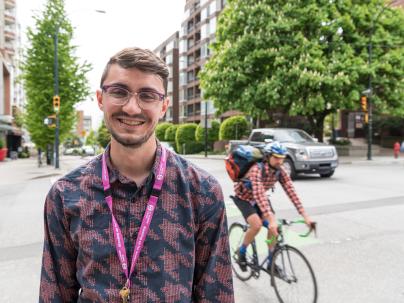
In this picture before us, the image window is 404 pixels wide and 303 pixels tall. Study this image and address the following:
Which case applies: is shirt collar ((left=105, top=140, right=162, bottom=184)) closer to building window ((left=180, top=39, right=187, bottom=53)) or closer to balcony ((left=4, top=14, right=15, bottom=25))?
building window ((left=180, top=39, right=187, bottom=53))

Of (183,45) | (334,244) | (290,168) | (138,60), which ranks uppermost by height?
(183,45)

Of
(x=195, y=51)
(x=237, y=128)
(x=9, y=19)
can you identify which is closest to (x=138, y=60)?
(x=237, y=128)

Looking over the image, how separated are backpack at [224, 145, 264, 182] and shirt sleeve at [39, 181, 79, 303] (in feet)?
9.67

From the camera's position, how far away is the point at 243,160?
14.7ft

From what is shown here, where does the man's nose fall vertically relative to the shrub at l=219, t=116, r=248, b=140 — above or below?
below

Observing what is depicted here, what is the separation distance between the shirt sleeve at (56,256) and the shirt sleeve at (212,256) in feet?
1.79

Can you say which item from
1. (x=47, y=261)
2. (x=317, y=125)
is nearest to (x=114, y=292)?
(x=47, y=261)

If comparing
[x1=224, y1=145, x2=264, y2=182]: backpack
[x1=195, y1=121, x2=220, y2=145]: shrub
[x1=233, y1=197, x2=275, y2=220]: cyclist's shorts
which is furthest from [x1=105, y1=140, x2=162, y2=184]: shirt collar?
[x1=195, y1=121, x2=220, y2=145]: shrub

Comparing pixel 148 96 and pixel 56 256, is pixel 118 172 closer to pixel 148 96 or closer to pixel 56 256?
pixel 148 96

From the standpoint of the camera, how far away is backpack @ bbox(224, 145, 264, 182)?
4426mm

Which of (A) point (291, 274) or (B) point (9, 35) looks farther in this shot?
(B) point (9, 35)

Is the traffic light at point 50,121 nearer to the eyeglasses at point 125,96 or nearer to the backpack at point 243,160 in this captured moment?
the backpack at point 243,160

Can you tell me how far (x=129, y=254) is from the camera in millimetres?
1556

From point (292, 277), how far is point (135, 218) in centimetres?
284
